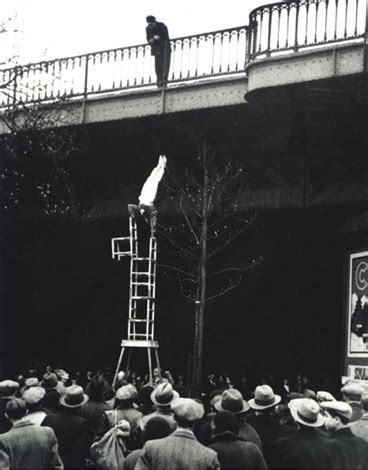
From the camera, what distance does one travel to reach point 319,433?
23.0 feet

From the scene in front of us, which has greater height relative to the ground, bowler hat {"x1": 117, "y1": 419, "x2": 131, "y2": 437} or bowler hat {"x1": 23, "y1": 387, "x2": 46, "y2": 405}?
bowler hat {"x1": 23, "y1": 387, "x2": 46, "y2": 405}

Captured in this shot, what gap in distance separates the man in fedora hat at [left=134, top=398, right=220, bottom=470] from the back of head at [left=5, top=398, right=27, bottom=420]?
3.99 ft

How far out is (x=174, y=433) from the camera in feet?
21.7

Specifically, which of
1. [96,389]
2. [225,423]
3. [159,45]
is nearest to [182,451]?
[225,423]

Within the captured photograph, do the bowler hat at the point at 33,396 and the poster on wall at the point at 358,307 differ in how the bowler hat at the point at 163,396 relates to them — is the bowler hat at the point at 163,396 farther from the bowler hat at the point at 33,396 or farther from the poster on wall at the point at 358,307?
the poster on wall at the point at 358,307

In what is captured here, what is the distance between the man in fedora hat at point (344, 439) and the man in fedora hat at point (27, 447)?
2.20 m

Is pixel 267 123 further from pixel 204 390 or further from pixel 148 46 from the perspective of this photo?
pixel 204 390

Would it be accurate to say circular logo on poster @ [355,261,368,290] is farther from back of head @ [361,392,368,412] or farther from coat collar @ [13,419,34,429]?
coat collar @ [13,419,34,429]

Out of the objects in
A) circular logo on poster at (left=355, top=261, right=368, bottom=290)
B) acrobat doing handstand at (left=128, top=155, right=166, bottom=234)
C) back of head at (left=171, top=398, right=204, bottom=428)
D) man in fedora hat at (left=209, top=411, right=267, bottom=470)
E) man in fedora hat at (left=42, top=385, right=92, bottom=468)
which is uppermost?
acrobat doing handstand at (left=128, top=155, right=166, bottom=234)

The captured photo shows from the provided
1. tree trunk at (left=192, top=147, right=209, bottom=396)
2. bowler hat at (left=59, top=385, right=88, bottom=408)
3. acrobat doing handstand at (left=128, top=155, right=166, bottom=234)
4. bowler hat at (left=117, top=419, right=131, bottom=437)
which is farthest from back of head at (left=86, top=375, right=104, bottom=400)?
tree trunk at (left=192, top=147, right=209, bottom=396)

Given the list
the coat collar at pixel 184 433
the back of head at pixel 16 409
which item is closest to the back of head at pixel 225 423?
the coat collar at pixel 184 433

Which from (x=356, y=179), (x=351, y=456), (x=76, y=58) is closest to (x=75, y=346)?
(x=76, y=58)

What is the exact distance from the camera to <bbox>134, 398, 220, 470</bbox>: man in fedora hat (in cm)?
646

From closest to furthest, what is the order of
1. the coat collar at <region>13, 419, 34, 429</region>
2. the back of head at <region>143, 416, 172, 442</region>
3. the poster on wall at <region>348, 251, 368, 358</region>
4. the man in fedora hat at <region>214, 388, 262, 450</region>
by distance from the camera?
the back of head at <region>143, 416, 172, 442</region> → the coat collar at <region>13, 419, 34, 429</region> → the man in fedora hat at <region>214, 388, 262, 450</region> → the poster on wall at <region>348, 251, 368, 358</region>
